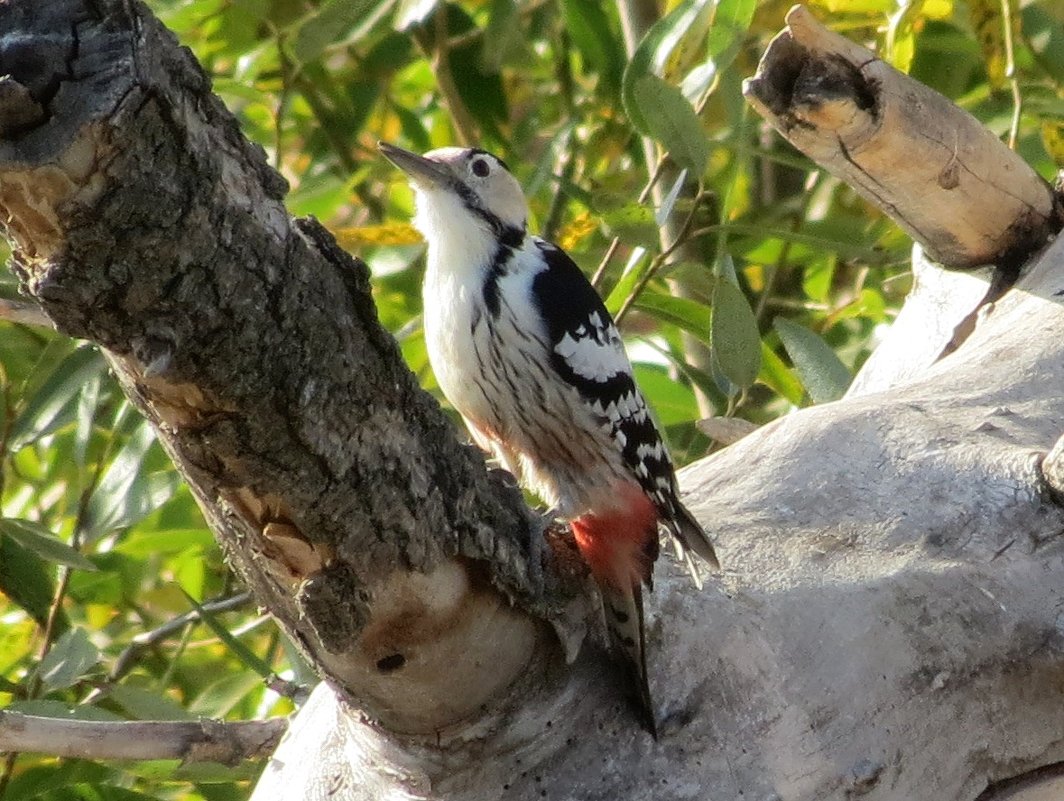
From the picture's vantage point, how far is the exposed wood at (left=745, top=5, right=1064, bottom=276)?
8.20ft

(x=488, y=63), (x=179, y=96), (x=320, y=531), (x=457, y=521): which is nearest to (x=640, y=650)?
(x=457, y=521)

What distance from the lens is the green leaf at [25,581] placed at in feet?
9.47

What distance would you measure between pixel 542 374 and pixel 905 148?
83cm

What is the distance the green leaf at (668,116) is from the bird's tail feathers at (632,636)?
104cm

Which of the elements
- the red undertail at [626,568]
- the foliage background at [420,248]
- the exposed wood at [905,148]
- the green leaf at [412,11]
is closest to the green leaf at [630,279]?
the foliage background at [420,248]

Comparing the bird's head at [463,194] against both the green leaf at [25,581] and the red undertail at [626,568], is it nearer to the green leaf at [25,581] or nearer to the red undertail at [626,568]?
the red undertail at [626,568]

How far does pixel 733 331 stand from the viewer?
8.66 feet

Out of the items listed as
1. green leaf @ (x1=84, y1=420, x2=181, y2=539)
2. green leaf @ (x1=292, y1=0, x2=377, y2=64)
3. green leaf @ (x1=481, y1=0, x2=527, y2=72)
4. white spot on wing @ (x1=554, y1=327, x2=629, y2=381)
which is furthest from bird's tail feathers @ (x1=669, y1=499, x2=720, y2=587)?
green leaf @ (x1=481, y1=0, x2=527, y2=72)

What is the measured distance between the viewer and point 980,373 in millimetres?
2588

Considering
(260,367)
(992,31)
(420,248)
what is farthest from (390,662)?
(992,31)

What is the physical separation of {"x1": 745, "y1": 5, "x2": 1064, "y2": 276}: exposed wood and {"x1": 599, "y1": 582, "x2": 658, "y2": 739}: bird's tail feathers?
1.01m

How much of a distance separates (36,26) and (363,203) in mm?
2874

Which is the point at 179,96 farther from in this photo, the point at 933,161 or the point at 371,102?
the point at 371,102

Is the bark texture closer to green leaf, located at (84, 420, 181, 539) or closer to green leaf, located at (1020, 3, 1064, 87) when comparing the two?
green leaf, located at (84, 420, 181, 539)
